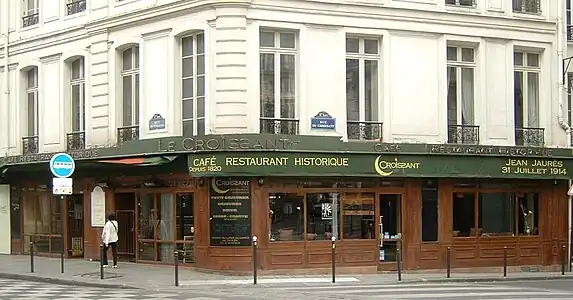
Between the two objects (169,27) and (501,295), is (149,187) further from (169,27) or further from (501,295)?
(501,295)

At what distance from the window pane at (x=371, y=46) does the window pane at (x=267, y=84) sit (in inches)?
107

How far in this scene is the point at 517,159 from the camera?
79.6 ft

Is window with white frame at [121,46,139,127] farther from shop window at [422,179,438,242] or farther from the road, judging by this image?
shop window at [422,179,438,242]

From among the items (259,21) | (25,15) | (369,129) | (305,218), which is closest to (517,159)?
(369,129)

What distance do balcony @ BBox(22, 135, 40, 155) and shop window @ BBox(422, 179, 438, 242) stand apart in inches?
492

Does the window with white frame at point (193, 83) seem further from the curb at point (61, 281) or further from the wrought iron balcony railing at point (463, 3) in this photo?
the wrought iron balcony railing at point (463, 3)

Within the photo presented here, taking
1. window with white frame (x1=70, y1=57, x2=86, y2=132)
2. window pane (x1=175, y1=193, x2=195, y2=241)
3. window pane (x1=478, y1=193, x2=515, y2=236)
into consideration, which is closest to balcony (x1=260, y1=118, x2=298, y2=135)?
window pane (x1=175, y1=193, x2=195, y2=241)

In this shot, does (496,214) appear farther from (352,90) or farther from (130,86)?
(130,86)

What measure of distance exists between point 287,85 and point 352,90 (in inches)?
73.5

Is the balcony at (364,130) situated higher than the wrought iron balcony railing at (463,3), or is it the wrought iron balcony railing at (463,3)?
the wrought iron balcony railing at (463,3)

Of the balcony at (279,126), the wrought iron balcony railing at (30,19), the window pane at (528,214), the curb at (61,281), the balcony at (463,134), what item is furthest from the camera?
the wrought iron balcony railing at (30,19)

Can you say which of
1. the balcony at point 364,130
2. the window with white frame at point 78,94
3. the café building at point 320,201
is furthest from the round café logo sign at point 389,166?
the window with white frame at point 78,94

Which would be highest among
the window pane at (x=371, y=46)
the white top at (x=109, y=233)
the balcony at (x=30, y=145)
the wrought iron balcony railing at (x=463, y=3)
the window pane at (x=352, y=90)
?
the wrought iron balcony railing at (x=463, y=3)

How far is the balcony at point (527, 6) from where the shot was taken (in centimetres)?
2517
